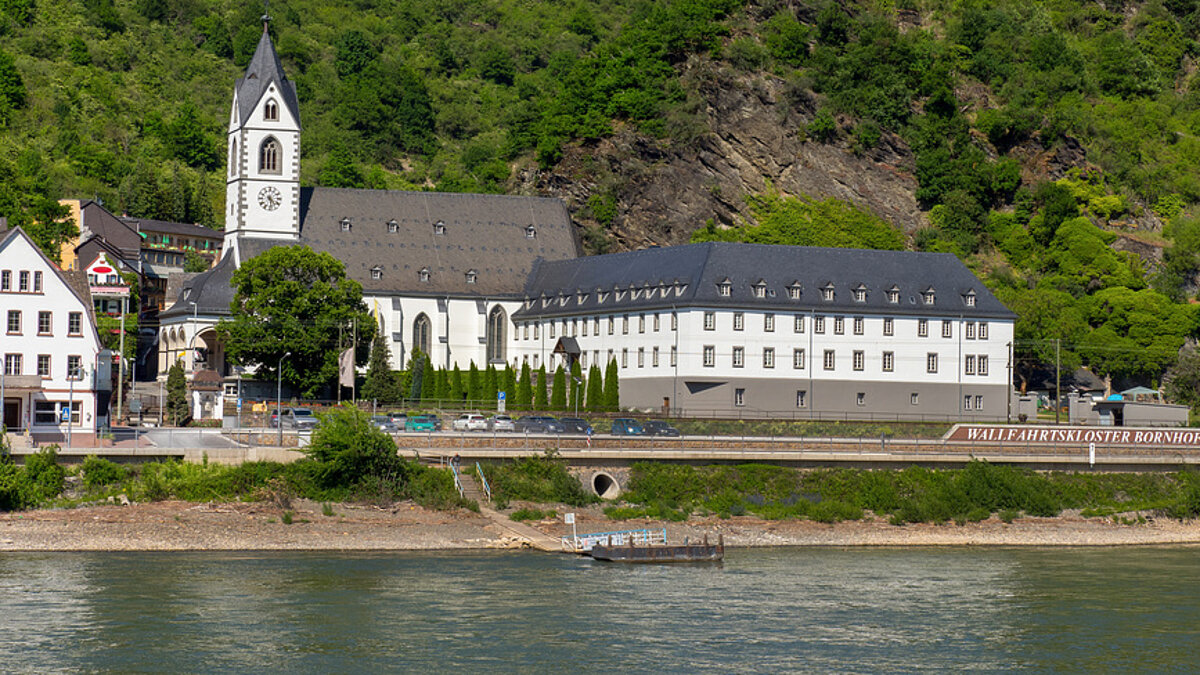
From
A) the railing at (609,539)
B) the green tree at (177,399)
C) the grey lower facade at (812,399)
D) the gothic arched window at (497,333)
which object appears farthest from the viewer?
the gothic arched window at (497,333)

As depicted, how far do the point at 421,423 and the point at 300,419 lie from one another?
5942 mm

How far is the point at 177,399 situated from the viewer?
96500mm

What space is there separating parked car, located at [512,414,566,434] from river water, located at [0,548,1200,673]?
17141mm

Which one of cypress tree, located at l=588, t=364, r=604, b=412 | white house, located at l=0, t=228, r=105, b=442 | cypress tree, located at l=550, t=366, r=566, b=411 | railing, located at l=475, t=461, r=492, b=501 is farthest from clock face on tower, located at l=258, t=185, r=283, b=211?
railing, located at l=475, t=461, r=492, b=501

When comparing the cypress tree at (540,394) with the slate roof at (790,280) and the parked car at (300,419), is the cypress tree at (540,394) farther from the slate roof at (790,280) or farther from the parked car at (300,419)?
the parked car at (300,419)

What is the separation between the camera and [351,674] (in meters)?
43.8

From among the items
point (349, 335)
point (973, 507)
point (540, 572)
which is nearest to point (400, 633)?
point (540, 572)

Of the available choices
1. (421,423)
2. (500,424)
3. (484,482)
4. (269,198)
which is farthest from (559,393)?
(484,482)

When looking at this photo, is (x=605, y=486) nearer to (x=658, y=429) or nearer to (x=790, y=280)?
(x=658, y=429)

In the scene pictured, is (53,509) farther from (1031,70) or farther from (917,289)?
(1031,70)

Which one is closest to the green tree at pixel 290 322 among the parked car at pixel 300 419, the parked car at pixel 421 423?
the parked car at pixel 300 419

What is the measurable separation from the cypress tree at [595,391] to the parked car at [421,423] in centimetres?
2074

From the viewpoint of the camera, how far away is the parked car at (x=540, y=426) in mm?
81500

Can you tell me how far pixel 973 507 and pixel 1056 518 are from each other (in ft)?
13.1
